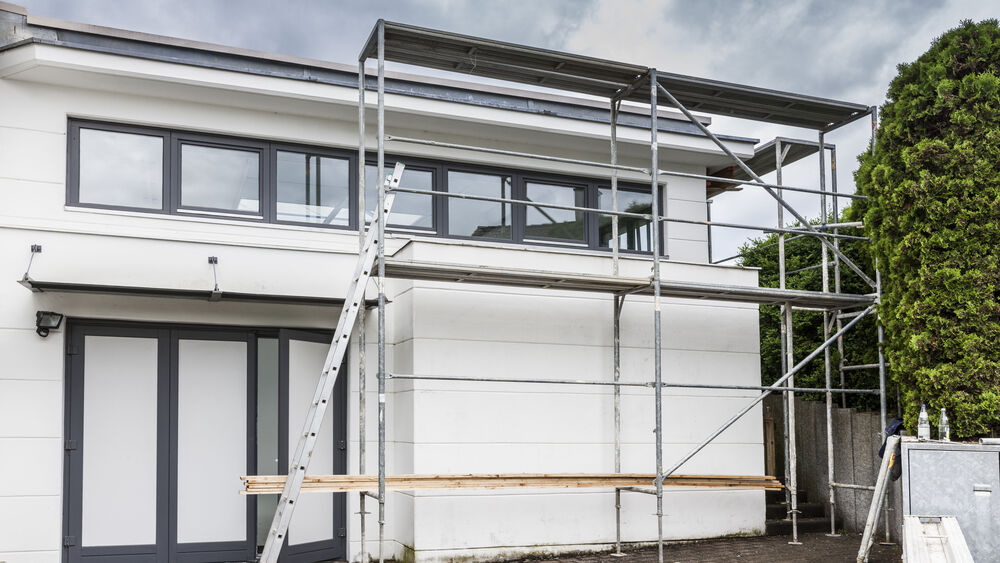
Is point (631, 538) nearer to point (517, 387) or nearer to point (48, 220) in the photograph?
point (517, 387)

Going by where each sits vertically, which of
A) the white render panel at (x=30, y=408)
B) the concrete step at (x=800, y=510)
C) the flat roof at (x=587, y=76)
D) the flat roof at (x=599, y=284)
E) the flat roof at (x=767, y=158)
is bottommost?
the concrete step at (x=800, y=510)

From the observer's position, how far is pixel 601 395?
8586 millimetres

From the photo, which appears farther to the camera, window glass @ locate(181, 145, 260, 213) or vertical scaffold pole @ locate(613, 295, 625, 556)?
vertical scaffold pole @ locate(613, 295, 625, 556)

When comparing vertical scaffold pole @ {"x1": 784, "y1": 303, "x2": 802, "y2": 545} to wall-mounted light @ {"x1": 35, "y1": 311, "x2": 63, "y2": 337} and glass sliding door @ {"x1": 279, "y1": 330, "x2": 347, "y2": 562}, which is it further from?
→ wall-mounted light @ {"x1": 35, "y1": 311, "x2": 63, "y2": 337}

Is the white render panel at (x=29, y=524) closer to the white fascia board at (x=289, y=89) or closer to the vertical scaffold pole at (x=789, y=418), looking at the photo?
the white fascia board at (x=289, y=89)

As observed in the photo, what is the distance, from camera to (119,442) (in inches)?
298

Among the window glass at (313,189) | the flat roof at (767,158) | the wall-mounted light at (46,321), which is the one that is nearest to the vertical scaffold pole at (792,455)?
the flat roof at (767,158)

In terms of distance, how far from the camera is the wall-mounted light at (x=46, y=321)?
728 centimetres

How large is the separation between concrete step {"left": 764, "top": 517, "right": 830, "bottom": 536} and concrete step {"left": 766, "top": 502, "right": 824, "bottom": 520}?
0.14 meters

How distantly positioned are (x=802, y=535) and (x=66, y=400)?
279 inches

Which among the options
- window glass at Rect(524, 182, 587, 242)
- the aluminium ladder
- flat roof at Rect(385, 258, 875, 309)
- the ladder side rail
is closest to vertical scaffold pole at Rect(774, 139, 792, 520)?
flat roof at Rect(385, 258, 875, 309)

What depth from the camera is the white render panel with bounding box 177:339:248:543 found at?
25.4 ft

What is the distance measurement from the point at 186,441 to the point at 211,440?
8.2 inches

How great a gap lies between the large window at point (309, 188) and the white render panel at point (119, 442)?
1345mm
